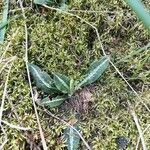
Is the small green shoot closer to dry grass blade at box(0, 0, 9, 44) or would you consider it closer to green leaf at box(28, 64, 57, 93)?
green leaf at box(28, 64, 57, 93)

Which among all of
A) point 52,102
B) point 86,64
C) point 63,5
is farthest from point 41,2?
point 52,102

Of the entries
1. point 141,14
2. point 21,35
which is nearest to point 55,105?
point 21,35

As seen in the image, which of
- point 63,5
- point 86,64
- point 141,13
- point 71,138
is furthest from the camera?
point 63,5

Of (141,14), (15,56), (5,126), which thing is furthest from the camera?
(15,56)

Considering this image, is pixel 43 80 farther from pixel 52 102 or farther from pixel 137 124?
pixel 137 124

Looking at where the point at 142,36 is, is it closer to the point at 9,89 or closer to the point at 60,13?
the point at 60,13

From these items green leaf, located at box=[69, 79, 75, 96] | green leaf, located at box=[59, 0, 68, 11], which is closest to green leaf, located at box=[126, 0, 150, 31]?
green leaf, located at box=[69, 79, 75, 96]
